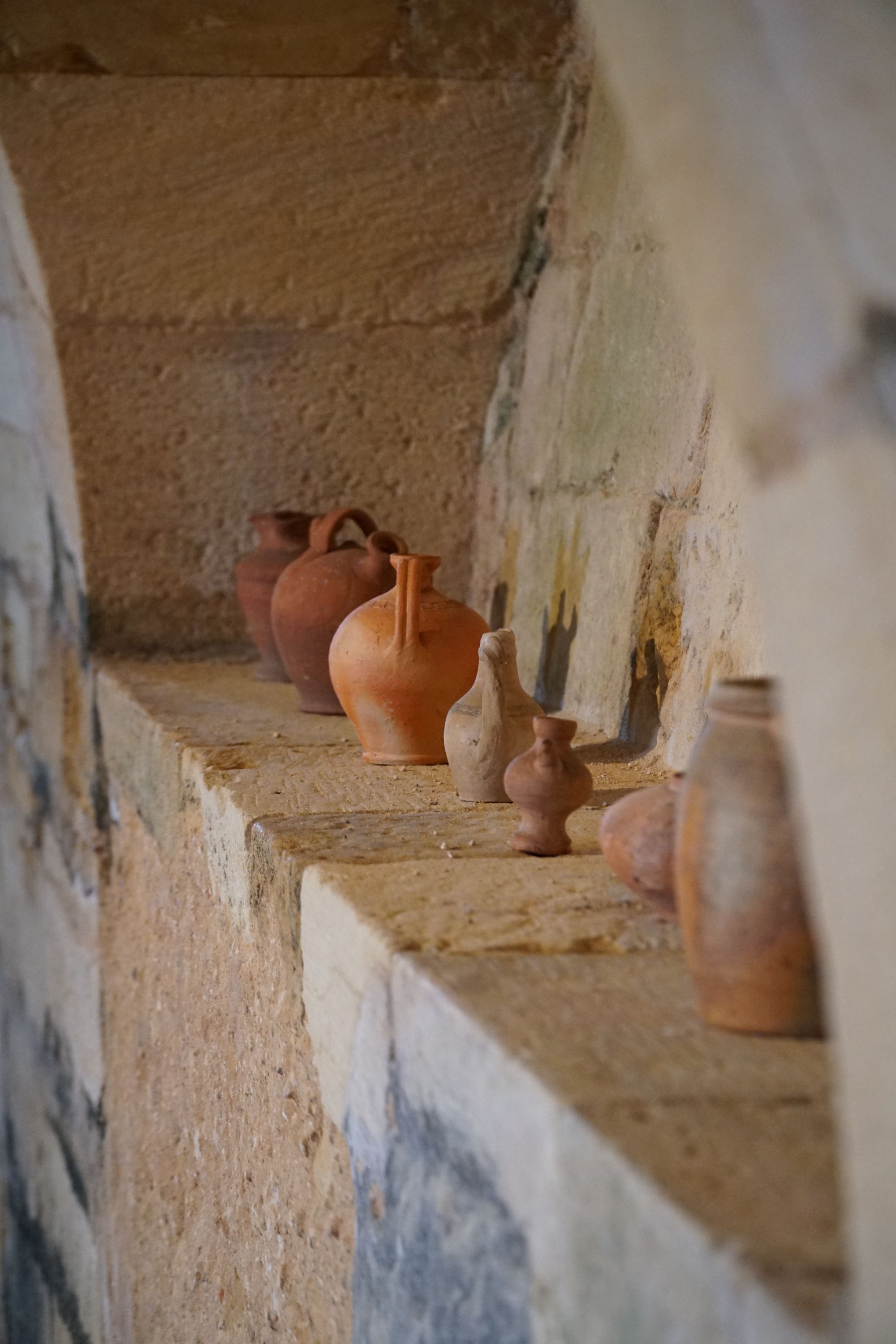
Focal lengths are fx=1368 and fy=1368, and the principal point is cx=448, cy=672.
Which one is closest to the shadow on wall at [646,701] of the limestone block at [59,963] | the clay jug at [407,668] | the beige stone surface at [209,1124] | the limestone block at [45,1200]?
the clay jug at [407,668]

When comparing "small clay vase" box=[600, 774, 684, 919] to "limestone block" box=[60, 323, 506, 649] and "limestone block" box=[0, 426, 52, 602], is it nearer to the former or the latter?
"limestone block" box=[60, 323, 506, 649]

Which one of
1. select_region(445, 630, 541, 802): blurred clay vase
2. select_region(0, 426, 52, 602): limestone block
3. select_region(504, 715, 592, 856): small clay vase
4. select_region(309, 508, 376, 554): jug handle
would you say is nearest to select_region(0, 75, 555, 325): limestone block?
select_region(309, 508, 376, 554): jug handle

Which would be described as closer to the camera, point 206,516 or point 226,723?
point 226,723

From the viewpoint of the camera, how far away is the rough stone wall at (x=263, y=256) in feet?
8.80

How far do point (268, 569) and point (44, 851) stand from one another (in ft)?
4.50

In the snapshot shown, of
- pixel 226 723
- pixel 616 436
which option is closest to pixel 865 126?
pixel 616 436

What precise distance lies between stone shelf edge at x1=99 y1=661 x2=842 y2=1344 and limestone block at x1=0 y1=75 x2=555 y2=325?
4.85 feet

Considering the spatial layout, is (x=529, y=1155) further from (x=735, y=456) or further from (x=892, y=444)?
(x=735, y=456)

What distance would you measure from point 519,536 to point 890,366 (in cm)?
238

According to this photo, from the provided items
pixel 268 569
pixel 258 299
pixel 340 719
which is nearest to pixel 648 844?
pixel 340 719

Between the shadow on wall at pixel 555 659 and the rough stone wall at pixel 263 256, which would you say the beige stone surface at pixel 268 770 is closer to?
the shadow on wall at pixel 555 659

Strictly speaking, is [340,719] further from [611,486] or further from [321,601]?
[611,486]

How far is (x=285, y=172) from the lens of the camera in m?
2.86

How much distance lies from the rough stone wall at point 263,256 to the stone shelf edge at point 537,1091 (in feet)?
4.77
